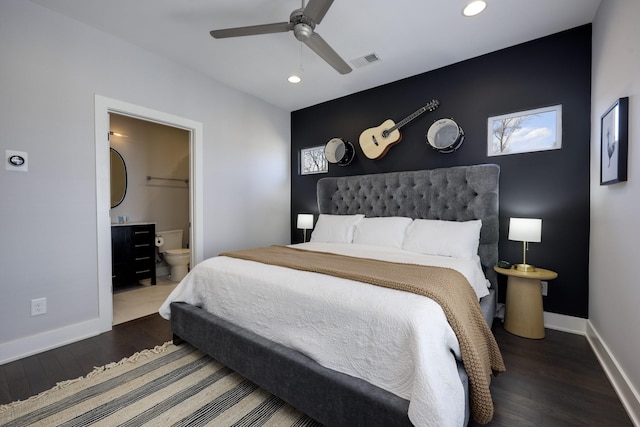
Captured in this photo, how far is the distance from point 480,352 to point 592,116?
2355 mm

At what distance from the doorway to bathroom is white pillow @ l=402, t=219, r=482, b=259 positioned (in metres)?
3.02

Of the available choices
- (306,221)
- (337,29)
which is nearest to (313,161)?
(306,221)

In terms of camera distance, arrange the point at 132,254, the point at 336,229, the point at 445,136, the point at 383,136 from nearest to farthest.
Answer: the point at 445,136 < the point at 336,229 < the point at 383,136 < the point at 132,254

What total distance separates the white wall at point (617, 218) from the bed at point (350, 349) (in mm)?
700

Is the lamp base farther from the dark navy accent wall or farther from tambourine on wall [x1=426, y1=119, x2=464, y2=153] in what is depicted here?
tambourine on wall [x1=426, y1=119, x2=464, y2=153]

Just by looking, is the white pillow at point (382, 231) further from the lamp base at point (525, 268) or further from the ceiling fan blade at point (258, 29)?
the ceiling fan blade at point (258, 29)

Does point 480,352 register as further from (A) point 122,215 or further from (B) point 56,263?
(A) point 122,215

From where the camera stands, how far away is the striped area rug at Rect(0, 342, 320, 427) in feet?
4.75

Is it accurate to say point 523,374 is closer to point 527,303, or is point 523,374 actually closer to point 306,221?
point 527,303

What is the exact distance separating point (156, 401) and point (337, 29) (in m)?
3.08

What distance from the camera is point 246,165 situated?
12.4 ft

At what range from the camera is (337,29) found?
241cm

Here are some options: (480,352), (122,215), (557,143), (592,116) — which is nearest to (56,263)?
(122,215)

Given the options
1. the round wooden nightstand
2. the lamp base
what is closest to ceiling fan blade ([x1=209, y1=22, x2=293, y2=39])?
the round wooden nightstand
